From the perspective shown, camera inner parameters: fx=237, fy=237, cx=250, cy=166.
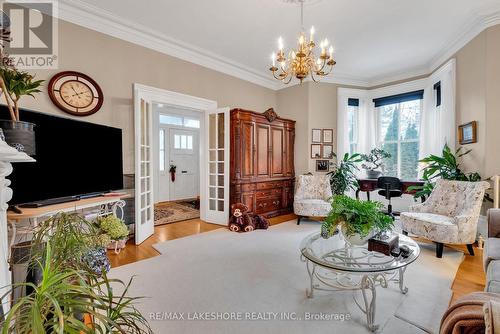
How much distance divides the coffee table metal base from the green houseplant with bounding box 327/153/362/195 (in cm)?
253

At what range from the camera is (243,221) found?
12.9 ft

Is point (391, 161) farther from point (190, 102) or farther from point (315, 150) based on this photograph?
point (190, 102)

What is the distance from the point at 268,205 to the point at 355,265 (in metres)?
2.99

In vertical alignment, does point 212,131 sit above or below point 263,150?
above

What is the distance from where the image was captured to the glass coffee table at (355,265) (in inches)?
65.9

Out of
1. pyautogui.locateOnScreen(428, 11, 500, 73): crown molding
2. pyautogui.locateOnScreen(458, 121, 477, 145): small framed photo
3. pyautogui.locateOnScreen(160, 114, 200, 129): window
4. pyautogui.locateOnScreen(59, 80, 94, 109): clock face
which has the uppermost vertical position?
pyautogui.locateOnScreen(428, 11, 500, 73): crown molding

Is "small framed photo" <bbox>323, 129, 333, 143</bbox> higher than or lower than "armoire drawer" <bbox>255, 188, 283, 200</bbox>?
higher

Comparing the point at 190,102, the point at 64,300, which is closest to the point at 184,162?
the point at 190,102

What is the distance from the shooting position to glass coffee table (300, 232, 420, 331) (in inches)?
65.9

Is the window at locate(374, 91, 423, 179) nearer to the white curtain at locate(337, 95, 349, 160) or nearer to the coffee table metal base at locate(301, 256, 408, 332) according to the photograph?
the white curtain at locate(337, 95, 349, 160)

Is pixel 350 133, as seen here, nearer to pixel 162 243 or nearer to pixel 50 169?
pixel 162 243

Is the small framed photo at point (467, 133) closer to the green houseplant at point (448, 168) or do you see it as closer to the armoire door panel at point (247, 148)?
the green houseplant at point (448, 168)

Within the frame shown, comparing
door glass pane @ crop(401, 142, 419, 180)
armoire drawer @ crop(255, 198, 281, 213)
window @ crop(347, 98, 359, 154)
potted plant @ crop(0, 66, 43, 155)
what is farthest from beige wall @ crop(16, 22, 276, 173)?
door glass pane @ crop(401, 142, 419, 180)

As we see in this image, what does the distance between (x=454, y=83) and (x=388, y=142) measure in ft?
5.44
